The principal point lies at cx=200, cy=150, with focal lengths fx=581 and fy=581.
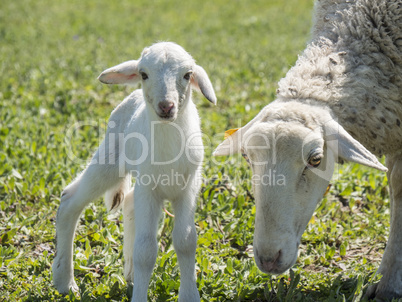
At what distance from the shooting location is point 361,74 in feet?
12.3

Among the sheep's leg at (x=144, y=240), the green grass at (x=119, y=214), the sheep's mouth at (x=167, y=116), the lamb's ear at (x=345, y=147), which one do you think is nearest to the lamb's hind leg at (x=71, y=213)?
the green grass at (x=119, y=214)

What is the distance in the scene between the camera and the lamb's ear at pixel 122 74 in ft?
12.3

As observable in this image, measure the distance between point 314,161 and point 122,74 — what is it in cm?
136

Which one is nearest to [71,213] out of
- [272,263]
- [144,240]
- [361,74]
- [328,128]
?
[144,240]

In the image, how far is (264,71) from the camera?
9.70 m

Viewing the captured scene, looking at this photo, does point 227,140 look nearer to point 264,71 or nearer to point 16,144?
point 16,144

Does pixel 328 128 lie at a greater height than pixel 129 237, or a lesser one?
greater

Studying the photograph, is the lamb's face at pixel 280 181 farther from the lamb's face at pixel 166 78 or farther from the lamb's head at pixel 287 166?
the lamb's face at pixel 166 78

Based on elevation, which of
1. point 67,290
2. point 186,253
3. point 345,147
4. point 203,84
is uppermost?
point 203,84

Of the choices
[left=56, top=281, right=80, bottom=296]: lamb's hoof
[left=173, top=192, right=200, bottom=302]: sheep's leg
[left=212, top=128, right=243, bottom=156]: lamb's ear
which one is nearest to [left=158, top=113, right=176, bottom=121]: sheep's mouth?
[left=212, top=128, right=243, bottom=156]: lamb's ear

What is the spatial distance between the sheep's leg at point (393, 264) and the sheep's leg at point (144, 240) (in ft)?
5.25

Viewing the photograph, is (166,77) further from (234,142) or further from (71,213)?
(71,213)

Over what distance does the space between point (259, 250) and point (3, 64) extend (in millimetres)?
7134

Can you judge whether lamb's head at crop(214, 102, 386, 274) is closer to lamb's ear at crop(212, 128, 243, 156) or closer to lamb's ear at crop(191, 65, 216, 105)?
lamb's ear at crop(212, 128, 243, 156)
